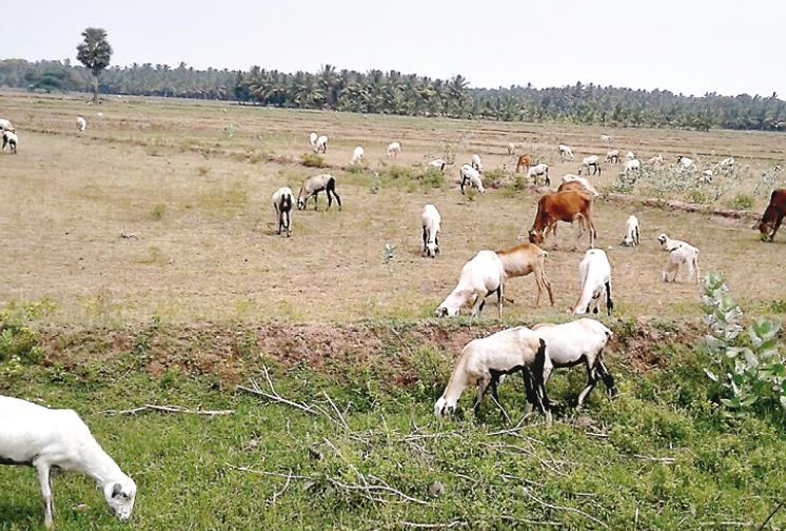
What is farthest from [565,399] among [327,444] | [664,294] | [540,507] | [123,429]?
[664,294]

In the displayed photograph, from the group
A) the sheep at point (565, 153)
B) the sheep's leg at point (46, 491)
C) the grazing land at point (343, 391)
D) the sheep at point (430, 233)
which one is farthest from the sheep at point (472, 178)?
the sheep's leg at point (46, 491)

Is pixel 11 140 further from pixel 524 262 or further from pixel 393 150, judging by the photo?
pixel 524 262

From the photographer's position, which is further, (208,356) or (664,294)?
(664,294)

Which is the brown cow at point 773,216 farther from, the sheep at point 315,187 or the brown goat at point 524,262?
the sheep at point 315,187

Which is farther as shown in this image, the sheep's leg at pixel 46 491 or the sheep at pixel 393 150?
the sheep at pixel 393 150

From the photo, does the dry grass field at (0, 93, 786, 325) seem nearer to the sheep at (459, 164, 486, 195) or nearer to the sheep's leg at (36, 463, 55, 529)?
the sheep at (459, 164, 486, 195)

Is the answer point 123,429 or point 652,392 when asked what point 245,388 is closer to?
point 123,429

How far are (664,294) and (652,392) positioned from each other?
522 centimetres

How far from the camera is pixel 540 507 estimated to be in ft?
20.7

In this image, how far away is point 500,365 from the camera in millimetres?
7902

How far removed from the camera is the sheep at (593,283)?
11.2 meters

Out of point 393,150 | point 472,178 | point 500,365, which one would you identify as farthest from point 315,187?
point 393,150

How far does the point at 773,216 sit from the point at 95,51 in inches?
3114

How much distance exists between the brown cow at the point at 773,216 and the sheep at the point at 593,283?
902cm
